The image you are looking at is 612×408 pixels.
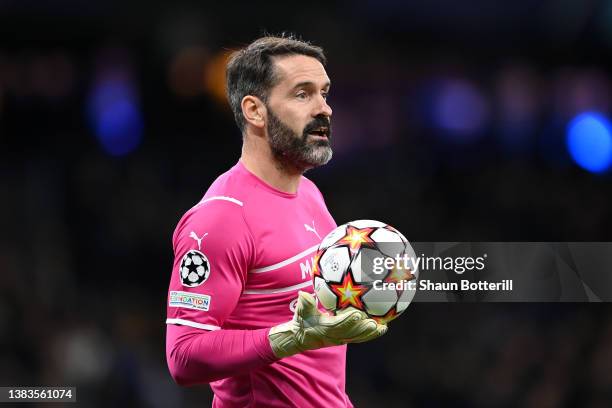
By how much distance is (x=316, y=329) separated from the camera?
3.51 meters

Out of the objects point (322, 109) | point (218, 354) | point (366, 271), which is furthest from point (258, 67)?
point (218, 354)

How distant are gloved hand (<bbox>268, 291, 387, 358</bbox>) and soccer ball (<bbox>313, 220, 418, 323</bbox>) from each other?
140 millimetres

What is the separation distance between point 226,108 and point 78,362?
4.60 meters

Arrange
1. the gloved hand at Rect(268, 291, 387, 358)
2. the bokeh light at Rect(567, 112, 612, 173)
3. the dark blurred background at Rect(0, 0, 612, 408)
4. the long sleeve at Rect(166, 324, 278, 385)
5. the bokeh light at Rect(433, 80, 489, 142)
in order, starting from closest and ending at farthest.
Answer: the gloved hand at Rect(268, 291, 387, 358), the long sleeve at Rect(166, 324, 278, 385), the dark blurred background at Rect(0, 0, 612, 408), the bokeh light at Rect(567, 112, 612, 173), the bokeh light at Rect(433, 80, 489, 142)

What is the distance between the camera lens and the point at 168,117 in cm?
1238

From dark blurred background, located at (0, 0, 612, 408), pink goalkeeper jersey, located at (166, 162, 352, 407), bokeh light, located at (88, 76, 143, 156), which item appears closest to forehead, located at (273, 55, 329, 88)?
pink goalkeeper jersey, located at (166, 162, 352, 407)

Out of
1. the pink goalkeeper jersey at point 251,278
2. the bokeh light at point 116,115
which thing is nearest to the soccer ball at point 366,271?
the pink goalkeeper jersey at point 251,278

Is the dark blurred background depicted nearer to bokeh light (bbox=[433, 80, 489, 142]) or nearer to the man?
bokeh light (bbox=[433, 80, 489, 142])

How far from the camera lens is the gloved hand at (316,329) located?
348 centimetres

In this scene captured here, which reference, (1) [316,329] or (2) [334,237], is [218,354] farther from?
(2) [334,237]

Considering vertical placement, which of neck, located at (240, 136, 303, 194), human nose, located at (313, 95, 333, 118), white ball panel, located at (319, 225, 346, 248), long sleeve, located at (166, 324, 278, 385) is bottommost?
long sleeve, located at (166, 324, 278, 385)

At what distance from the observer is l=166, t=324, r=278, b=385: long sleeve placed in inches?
144

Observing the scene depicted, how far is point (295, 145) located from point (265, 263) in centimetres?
61

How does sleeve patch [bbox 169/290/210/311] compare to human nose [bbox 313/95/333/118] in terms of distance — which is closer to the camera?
sleeve patch [bbox 169/290/210/311]
